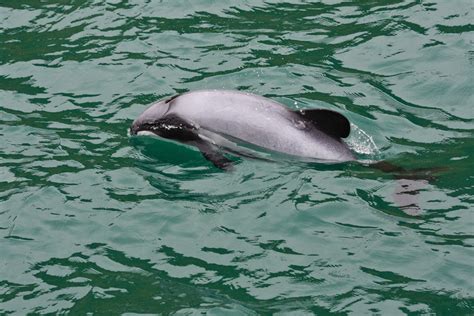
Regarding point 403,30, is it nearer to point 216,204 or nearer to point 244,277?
point 216,204

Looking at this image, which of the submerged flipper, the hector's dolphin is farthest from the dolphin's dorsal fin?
the submerged flipper

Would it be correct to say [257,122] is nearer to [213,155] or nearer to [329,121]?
[213,155]

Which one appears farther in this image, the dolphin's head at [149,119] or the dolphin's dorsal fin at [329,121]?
the dolphin's head at [149,119]

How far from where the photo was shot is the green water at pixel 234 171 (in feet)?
30.7

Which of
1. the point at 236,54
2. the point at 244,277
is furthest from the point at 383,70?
the point at 244,277

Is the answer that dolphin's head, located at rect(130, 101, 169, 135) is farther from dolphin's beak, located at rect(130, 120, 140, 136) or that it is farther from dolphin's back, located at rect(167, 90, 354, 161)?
dolphin's back, located at rect(167, 90, 354, 161)

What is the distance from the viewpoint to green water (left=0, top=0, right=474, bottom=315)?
9.36m

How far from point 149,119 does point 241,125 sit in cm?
118

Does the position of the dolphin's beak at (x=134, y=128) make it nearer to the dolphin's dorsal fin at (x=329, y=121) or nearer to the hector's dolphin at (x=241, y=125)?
the hector's dolphin at (x=241, y=125)

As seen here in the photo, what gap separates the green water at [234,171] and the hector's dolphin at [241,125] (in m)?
0.18

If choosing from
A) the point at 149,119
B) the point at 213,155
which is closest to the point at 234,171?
the point at 213,155

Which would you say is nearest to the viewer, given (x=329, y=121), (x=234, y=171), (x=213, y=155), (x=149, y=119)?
(x=234, y=171)

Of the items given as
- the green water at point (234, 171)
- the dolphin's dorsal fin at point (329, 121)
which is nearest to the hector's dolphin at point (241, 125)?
the dolphin's dorsal fin at point (329, 121)

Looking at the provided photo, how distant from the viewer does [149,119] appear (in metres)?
12.3
